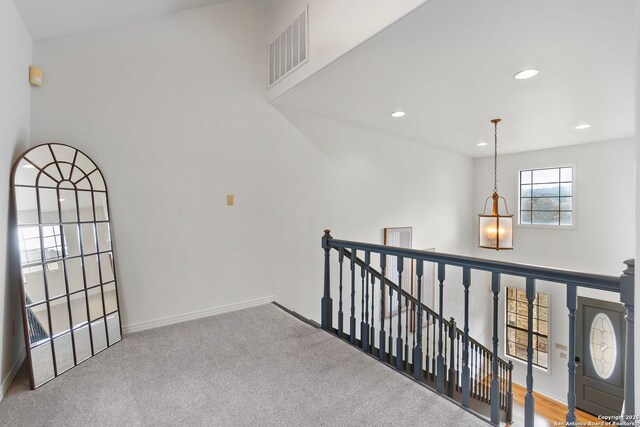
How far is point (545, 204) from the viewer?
5926 mm

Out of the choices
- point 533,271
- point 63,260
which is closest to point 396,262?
point 533,271

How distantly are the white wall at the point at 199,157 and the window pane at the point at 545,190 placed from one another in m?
3.91

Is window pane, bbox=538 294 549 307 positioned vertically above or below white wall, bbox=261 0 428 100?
below

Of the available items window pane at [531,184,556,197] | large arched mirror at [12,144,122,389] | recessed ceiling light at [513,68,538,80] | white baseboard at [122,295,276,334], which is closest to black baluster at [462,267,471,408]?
recessed ceiling light at [513,68,538,80]

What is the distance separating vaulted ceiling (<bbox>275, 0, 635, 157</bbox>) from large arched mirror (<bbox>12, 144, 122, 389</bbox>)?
81.2 inches

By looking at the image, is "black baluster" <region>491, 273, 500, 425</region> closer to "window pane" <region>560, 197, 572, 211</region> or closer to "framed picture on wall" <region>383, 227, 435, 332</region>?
"framed picture on wall" <region>383, 227, 435, 332</region>

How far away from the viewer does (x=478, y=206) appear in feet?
22.1

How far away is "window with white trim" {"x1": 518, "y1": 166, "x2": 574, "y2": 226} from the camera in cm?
564

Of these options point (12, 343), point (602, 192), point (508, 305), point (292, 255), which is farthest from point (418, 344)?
point (508, 305)

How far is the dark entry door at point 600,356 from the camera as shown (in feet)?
16.5

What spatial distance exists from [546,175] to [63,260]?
23.6 feet

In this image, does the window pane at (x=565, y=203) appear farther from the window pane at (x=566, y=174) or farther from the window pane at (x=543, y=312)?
the window pane at (x=543, y=312)

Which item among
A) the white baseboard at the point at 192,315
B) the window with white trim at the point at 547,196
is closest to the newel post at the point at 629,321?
the white baseboard at the point at 192,315

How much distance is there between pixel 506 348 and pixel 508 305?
0.93 m
